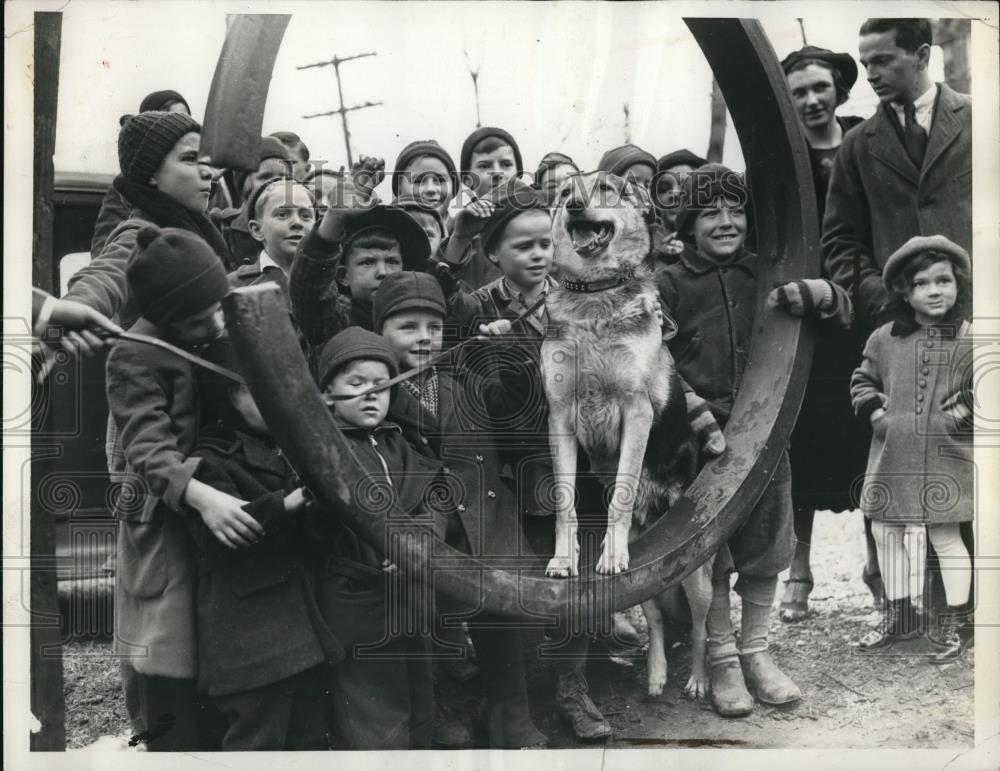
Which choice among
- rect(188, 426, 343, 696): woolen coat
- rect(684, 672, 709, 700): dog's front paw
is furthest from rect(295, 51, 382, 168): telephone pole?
rect(684, 672, 709, 700): dog's front paw

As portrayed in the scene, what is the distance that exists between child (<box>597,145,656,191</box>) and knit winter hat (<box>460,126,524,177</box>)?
0.28 metres

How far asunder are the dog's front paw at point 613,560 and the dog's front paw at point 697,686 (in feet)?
1.70

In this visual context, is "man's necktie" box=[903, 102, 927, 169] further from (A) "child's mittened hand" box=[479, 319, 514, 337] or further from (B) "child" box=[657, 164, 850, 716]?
(A) "child's mittened hand" box=[479, 319, 514, 337]

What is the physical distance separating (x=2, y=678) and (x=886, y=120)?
139 inches

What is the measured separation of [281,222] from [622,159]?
1.17 meters

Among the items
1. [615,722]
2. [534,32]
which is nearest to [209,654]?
[615,722]

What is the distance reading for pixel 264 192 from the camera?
4137 millimetres

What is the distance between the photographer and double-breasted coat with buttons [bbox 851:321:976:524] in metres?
4.42

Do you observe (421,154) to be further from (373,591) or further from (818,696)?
(818,696)

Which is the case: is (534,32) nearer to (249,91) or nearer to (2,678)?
(249,91)

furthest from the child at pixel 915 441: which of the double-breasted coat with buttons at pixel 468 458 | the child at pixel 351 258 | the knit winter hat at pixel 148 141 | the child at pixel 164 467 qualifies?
the knit winter hat at pixel 148 141

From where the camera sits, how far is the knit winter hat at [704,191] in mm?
4352

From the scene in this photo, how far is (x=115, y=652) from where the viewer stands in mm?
4055

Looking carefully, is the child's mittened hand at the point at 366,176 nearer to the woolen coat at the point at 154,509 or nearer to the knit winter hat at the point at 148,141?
the knit winter hat at the point at 148,141
